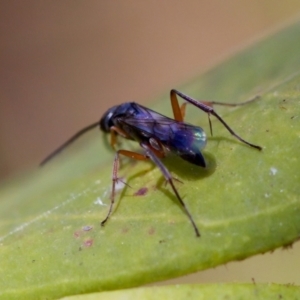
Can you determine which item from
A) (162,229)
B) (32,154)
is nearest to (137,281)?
(162,229)

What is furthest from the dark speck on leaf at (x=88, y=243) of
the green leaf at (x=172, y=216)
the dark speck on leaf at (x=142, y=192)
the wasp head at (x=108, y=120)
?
the wasp head at (x=108, y=120)

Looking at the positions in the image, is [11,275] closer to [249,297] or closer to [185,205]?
[185,205]

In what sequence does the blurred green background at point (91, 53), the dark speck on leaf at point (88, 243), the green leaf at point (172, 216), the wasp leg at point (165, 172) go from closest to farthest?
1. the green leaf at point (172, 216)
2. the wasp leg at point (165, 172)
3. the dark speck on leaf at point (88, 243)
4. the blurred green background at point (91, 53)

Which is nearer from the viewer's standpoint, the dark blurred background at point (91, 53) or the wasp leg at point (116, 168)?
the wasp leg at point (116, 168)

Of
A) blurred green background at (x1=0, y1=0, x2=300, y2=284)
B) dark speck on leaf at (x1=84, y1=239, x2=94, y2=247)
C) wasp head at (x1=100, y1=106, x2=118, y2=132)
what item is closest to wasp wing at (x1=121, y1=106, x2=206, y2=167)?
wasp head at (x1=100, y1=106, x2=118, y2=132)

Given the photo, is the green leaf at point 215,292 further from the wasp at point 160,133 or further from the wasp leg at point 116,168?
the wasp leg at point 116,168

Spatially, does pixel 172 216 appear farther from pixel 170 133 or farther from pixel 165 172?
pixel 170 133

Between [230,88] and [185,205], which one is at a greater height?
[185,205]
